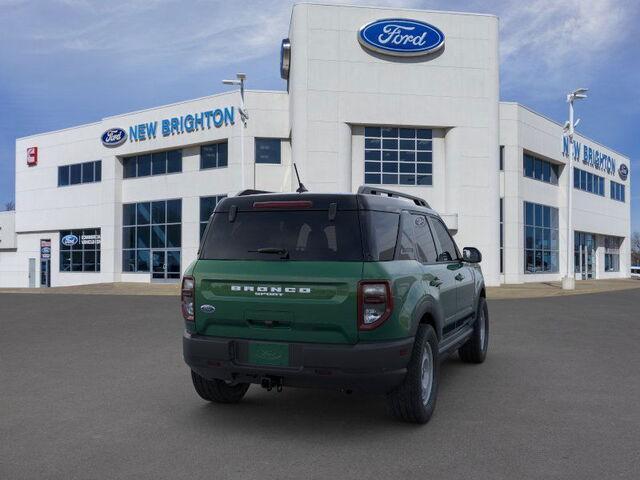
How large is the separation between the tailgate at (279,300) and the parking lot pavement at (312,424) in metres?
0.85

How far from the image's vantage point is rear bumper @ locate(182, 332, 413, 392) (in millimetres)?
4266

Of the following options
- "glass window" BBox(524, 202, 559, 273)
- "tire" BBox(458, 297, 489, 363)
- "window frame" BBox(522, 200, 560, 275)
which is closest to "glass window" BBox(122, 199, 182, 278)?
"window frame" BBox(522, 200, 560, 275)

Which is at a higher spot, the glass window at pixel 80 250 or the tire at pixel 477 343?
the glass window at pixel 80 250

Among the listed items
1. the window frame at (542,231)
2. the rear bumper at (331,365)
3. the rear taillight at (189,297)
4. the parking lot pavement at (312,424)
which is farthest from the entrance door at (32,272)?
the rear bumper at (331,365)

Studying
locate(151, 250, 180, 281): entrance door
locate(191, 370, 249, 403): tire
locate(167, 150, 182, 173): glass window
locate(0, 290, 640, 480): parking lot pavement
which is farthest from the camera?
locate(167, 150, 182, 173): glass window

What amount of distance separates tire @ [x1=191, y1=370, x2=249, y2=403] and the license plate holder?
1.00 metres

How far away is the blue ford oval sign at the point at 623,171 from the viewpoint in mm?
43688

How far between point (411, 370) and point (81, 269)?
3395cm

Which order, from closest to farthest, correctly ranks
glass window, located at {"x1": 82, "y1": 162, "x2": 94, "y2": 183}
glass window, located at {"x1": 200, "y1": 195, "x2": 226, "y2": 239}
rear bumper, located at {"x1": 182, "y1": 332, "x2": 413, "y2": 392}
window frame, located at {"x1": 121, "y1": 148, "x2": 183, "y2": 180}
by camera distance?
rear bumper, located at {"x1": 182, "y1": 332, "x2": 413, "y2": 392}, glass window, located at {"x1": 200, "y1": 195, "x2": 226, "y2": 239}, window frame, located at {"x1": 121, "y1": 148, "x2": 183, "y2": 180}, glass window, located at {"x1": 82, "y1": 162, "x2": 94, "y2": 183}

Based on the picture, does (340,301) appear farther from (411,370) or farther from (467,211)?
(467,211)

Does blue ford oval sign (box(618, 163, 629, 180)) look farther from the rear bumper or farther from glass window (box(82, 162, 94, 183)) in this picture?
the rear bumper

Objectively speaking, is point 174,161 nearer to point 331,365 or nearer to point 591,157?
point 591,157

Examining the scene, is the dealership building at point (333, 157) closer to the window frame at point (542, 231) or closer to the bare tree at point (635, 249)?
the window frame at point (542, 231)

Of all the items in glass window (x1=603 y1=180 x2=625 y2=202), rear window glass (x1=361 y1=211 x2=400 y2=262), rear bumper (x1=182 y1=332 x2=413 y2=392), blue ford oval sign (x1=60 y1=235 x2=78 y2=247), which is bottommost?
rear bumper (x1=182 y1=332 x2=413 y2=392)
